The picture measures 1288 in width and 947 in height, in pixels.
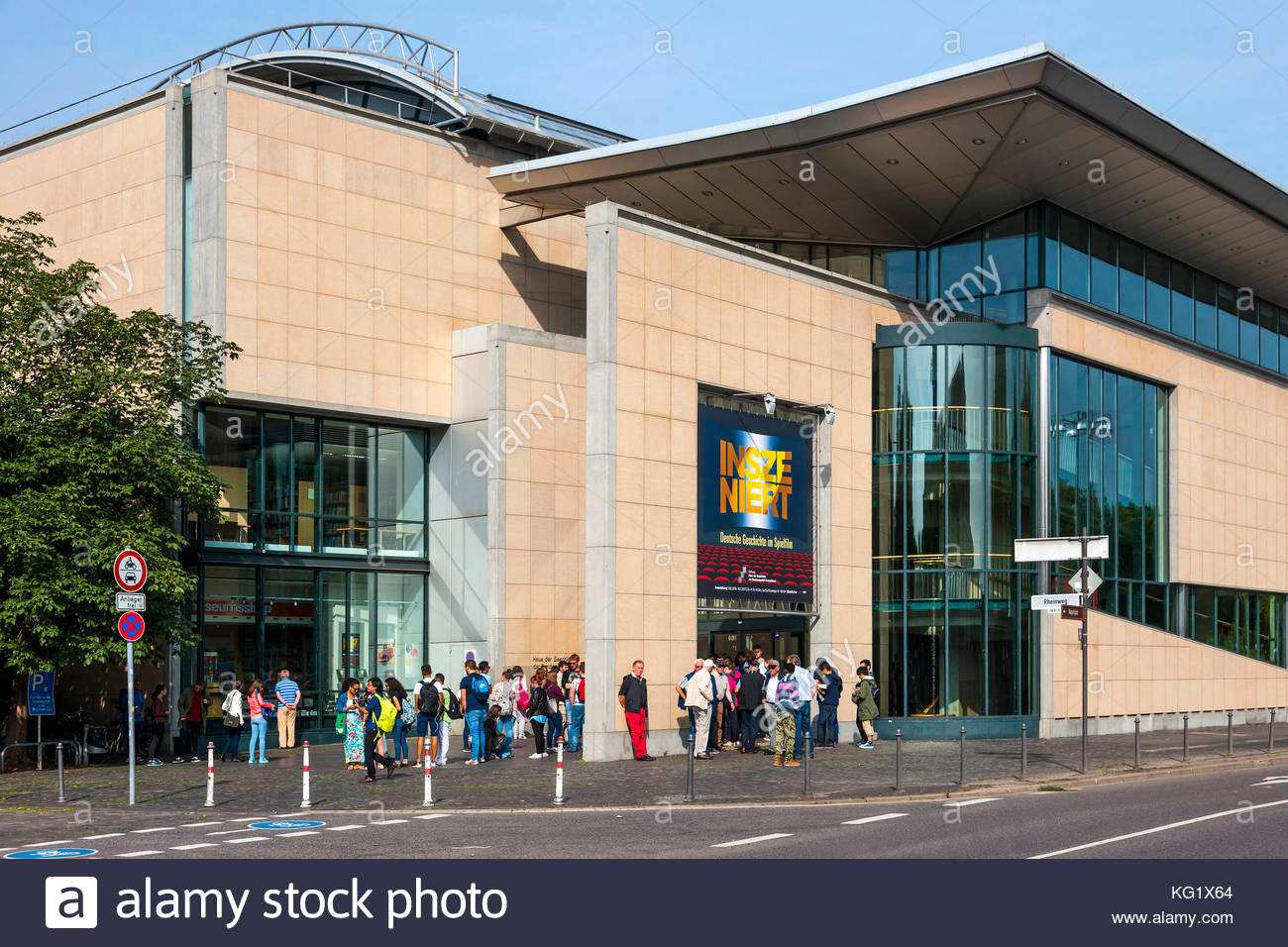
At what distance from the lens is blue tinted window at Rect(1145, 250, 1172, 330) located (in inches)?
1501

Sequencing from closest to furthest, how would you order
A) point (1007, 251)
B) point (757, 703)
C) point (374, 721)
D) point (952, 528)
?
point (374, 721) → point (757, 703) → point (952, 528) → point (1007, 251)

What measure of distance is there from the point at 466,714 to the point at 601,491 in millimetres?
4700

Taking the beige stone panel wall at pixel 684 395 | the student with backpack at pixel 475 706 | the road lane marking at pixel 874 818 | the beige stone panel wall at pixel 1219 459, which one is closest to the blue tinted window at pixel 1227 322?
the beige stone panel wall at pixel 1219 459

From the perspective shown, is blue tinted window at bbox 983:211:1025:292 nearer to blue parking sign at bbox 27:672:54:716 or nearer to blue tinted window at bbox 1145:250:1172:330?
blue tinted window at bbox 1145:250:1172:330

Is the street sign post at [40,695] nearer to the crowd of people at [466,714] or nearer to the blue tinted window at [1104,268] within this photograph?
the crowd of people at [466,714]

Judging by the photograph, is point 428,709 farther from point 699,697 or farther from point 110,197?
point 110,197

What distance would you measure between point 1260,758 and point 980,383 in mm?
9921

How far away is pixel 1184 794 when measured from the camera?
19844mm

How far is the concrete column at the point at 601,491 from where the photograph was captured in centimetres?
2581

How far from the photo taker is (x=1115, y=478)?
35.8 m

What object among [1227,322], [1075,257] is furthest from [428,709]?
[1227,322]

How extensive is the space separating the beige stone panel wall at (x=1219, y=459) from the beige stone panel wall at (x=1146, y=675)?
2.32 m
